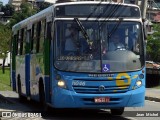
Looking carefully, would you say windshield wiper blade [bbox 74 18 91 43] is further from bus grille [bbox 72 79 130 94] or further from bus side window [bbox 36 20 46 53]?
bus side window [bbox 36 20 46 53]

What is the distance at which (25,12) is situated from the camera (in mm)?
95750

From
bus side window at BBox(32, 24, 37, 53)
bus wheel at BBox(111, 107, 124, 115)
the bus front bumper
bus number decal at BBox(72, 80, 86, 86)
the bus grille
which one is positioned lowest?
bus wheel at BBox(111, 107, 124, 115)

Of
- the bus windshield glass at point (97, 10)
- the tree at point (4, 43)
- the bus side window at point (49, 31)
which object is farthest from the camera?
the tree at point (4, 43)

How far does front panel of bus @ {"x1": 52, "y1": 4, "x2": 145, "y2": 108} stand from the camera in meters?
13.1

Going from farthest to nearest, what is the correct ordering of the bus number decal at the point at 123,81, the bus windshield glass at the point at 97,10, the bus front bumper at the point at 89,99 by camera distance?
the bus windshield glass at the point at 97,10, the bus number decal at the point at 123,81, the bus front bumper at the point at 89,99

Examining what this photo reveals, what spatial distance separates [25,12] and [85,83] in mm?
83760

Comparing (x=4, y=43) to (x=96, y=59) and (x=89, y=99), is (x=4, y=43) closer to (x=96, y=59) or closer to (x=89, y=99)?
(x=96, y=59)

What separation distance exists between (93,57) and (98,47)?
31 centimetres

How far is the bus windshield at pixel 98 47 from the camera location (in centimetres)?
1328

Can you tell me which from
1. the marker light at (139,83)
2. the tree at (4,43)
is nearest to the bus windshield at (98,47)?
the marker light at (139,83)

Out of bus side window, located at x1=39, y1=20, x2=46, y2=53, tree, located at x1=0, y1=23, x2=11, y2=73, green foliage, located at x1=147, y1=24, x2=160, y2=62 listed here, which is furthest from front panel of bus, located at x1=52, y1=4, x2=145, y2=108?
green foliage, located at x1=147, y1=24, x2=160, y2=62

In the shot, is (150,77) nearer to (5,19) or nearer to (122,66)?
(122,66)

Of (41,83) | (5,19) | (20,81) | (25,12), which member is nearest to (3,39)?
(25,12)

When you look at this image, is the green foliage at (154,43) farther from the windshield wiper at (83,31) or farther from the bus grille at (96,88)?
the bus grille at (96,88)
